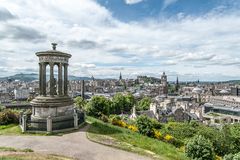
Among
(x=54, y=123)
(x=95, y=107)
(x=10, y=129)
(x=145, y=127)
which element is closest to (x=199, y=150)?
(x=145, y=127)

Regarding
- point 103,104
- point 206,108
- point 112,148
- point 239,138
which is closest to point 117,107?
point 103,104

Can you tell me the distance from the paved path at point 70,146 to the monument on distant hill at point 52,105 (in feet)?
6.88

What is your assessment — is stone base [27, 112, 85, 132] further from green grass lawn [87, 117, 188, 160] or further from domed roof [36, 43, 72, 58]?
domed roof [36, 43, 72, 58]

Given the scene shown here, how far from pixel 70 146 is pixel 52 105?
7107 millimetres

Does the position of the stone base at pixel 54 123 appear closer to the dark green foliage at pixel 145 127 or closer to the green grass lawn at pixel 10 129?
the green grass lawn at pixel 10 129

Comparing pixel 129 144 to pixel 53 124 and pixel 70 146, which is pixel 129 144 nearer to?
pixel 70 146

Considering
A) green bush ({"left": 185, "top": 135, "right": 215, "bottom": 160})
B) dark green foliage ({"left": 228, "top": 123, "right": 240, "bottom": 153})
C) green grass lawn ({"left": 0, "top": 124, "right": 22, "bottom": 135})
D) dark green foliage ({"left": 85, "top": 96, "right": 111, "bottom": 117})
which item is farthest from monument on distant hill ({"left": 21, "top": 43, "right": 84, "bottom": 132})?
dark green foliage ({"left": 85, "top": 96, "right": 111, "bottom": 117})

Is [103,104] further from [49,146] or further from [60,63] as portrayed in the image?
[49,146]

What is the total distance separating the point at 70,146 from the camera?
59.1ft

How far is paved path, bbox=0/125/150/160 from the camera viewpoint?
16.2 metres

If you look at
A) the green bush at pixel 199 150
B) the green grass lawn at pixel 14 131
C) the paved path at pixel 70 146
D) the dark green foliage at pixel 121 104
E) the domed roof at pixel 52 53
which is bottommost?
the dark green foliage at pixel 121 104

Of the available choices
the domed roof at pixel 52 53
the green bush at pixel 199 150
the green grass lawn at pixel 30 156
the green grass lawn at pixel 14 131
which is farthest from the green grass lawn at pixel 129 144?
the domed roof at pixel 52 53

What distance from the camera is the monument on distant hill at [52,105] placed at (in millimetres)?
22703

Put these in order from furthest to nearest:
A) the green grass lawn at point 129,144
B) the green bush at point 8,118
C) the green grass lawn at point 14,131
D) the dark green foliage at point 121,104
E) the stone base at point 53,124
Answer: the dark green foliage at point 121,104
the green bush at point 8,118
the stone base at point 53,124
the green grass lawn at point 14,131
the green grass lawn at point 129,144
